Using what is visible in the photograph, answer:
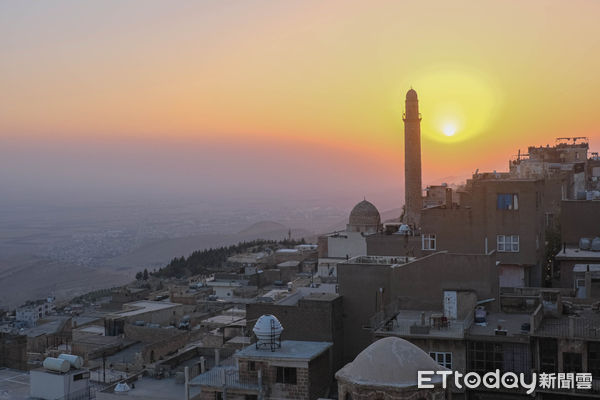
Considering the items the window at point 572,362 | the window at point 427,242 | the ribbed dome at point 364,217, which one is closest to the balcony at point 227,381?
the window at point 572,362

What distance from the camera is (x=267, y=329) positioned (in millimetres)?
21156

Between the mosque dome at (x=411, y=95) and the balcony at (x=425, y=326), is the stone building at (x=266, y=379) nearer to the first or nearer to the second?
the balcony at (x=425, y=326)

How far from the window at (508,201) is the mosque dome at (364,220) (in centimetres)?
2702

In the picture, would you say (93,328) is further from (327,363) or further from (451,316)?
(451,316)

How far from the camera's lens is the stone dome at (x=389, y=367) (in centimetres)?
1205

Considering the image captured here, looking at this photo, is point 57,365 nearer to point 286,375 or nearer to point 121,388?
point 121,388

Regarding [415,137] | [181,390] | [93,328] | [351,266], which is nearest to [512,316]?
[351,266]

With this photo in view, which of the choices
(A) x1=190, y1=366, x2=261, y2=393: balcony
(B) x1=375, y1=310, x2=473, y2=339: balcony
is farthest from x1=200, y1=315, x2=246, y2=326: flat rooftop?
(B) x1=375, y1=310, x2=473, y2=339: balcony

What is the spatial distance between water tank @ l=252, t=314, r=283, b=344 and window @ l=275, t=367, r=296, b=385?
2.96ft

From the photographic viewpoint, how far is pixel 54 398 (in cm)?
2339

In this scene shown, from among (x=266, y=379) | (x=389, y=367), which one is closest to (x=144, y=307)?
(x=266, y=379)

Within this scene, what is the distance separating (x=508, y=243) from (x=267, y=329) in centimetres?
1256

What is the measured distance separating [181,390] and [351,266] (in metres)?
6.74

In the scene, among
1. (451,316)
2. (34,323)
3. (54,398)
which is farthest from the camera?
(34,323)
